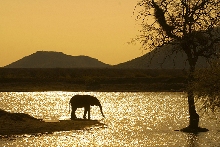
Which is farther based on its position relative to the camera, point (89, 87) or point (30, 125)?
point (89, 87)

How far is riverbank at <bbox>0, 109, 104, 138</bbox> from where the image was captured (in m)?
24.6

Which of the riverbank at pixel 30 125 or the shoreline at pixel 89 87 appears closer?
the riverbank at pixel 30 125

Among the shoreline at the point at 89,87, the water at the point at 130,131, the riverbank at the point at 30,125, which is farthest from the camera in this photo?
the shoreline at the point at 89,87

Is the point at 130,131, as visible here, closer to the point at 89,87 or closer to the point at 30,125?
the point at 30,125

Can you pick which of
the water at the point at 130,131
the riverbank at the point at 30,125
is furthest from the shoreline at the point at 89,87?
the riverbank at the point at 30,125

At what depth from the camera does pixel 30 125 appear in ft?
86.4

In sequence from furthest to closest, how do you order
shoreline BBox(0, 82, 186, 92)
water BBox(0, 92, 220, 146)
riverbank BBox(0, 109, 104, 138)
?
shoreline BBox(0, 82, 186, 92) < riverbank BBox(0, 109, 104, 138) < water BBox(0, 92, 220, 146)

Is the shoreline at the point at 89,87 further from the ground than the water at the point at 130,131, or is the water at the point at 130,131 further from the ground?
the shoreline at the point at 89,87

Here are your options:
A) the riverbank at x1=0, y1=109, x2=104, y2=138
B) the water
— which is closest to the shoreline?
the water

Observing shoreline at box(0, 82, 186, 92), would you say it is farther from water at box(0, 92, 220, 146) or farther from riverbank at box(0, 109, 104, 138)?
riverbank at box(0, 109, 104, 138)

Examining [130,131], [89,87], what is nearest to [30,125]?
[130,131]

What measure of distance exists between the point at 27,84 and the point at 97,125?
4374 cm

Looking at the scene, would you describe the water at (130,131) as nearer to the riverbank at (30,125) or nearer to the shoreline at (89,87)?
the riverbank at (30,125)

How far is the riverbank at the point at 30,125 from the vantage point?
24589 millimetres
